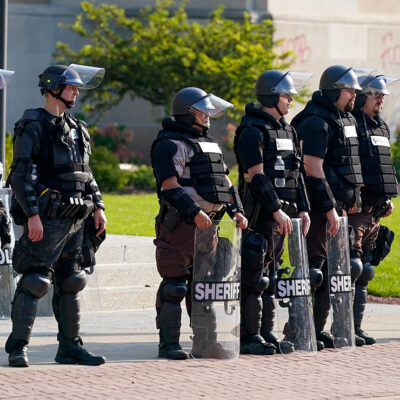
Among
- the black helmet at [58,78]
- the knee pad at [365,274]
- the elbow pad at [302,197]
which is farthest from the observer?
the knee pad at [365,274]

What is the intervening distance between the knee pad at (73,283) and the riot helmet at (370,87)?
308 cm

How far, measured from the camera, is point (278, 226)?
31.3ft

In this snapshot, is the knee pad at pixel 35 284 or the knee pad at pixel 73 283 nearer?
the knee pad at pixel 35 284

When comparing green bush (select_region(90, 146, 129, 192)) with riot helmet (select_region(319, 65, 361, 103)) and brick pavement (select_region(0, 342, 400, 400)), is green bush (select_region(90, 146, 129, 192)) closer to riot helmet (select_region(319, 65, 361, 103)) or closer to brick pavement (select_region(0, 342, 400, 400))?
riot helmet (select_region(319, 65, 361, 103))

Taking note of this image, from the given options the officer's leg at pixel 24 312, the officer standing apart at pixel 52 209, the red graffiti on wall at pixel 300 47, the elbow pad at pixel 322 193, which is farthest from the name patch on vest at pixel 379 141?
the red graffiti on wall at pixel 300 47

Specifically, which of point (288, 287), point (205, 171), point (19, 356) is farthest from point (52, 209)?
point (288, 287)

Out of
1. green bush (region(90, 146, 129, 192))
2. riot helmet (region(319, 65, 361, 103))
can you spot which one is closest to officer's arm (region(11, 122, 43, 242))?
riot helmet (region(319, 65, 361, 103))

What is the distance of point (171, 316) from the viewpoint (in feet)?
30.0

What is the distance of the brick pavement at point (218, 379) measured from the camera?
7.79 meters

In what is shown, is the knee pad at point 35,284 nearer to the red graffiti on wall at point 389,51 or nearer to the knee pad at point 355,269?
the knee pad at point 355,269

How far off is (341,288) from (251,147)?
140 cm

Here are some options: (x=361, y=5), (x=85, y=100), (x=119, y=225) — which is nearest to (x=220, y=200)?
(x=119, y=225)

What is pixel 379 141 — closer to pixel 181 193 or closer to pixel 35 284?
pixel 181 193

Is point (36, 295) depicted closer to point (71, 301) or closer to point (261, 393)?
point (71, 301)
